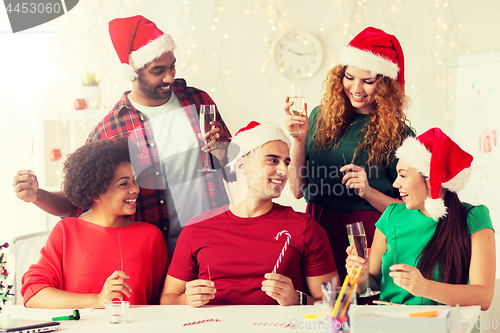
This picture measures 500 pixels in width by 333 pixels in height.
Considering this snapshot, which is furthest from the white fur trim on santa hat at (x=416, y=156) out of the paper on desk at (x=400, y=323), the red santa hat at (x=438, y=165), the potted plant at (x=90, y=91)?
the potted plant at (x=90, y=91)

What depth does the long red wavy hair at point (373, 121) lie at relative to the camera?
1.86 metres

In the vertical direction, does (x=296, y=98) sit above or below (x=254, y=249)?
above

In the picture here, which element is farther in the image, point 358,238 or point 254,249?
point 254,249

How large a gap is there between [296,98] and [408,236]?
26.0 inches

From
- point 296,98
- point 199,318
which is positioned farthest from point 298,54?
point 199,318

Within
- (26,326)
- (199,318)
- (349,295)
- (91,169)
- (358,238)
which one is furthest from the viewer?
(91,169)

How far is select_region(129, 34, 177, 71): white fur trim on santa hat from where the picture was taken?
1.93 meters

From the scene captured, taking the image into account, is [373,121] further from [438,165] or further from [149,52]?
[149,52]

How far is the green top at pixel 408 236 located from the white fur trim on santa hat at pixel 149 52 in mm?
1179

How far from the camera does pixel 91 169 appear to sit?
1.75 m

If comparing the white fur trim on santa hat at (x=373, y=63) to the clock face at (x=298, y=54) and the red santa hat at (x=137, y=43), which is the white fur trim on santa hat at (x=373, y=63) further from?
the clock face at (x=298, y=54)

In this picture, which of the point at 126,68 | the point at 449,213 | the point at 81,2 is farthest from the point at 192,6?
the point at 449,213

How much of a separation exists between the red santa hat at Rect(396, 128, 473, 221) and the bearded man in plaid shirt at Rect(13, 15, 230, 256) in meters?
0.76

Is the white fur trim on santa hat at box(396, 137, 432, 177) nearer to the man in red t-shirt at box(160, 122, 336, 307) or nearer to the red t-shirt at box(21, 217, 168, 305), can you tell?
the man in red t-shirt at box(160, 122, 336, 307)
